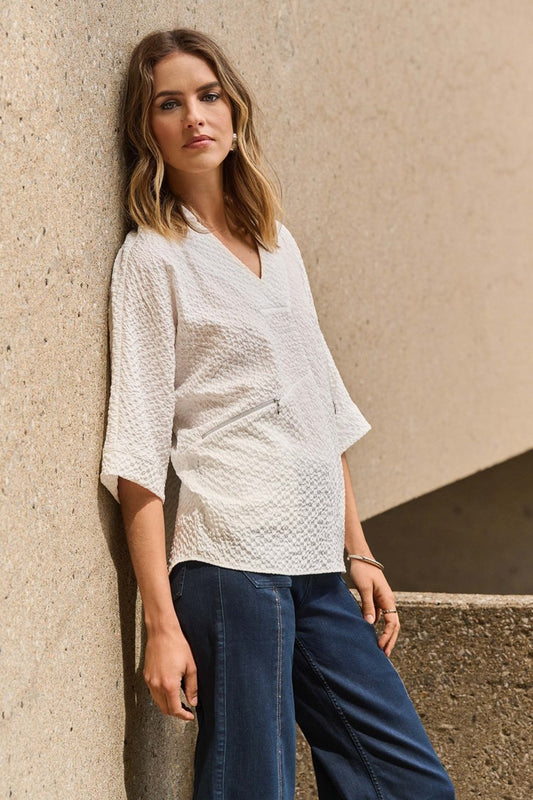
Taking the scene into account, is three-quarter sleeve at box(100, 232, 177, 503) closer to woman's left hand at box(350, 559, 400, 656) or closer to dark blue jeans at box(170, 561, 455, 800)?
dark blue jeans at box(170, 561, 455, 800)

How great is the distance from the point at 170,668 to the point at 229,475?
28 cm

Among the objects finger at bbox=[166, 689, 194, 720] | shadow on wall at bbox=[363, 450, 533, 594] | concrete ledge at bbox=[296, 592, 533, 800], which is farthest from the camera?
shadow on wall at bbox=[363, 450, 533, 594]

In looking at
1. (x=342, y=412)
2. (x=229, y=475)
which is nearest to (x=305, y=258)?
(x=342, y=412)

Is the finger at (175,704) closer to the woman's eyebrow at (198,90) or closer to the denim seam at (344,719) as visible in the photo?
the denim seam at (344,719)

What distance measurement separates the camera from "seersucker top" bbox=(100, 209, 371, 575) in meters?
1.47

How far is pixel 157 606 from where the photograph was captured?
57.1 inches

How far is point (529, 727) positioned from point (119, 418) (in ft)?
3.70

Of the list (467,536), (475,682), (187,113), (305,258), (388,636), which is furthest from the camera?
(467,536)

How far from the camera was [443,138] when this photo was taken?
3420 mm

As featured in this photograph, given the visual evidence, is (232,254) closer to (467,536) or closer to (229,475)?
(229,475)

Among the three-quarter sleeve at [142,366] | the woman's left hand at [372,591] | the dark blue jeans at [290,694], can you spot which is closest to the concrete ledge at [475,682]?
the woman's left hand at [372,591]

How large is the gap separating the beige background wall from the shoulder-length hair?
1.6 inches

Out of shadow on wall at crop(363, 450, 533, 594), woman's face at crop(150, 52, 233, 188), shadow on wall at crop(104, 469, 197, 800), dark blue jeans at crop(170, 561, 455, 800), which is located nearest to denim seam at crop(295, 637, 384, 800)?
dark blue jeans at crop(170, 561, 455, 800)

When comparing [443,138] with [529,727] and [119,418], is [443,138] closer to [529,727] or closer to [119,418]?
[529,727]
